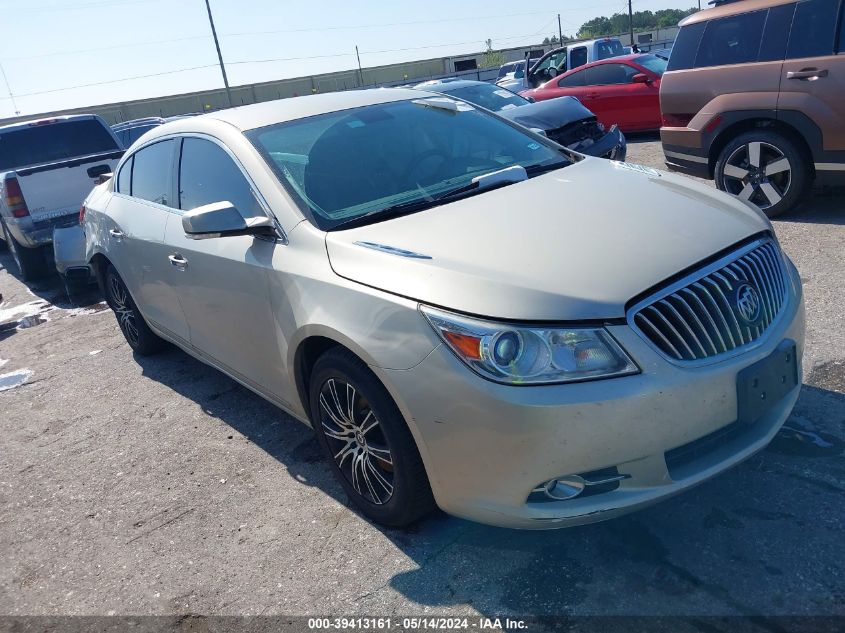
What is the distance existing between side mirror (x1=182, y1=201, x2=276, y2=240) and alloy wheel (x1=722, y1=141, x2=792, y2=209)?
15.6 ft

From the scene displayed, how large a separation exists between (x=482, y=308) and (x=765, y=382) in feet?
3.45

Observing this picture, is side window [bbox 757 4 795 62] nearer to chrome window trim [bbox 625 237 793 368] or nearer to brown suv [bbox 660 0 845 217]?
brown suv [bbox 660 0 845 217]

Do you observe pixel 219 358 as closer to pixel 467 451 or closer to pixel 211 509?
pixel 211 509

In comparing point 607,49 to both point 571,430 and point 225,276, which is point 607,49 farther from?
point 571,430

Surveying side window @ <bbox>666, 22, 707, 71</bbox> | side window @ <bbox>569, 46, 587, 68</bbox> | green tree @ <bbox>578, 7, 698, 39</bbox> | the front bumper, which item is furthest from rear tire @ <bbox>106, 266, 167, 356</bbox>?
green tree @ <bbox>578, 7, 698, 39</bbox>

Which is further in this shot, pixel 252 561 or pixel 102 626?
pixel 252 561

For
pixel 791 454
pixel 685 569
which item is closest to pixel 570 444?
pixel 685 569

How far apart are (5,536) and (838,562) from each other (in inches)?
147

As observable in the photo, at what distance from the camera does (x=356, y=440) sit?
3002 millimetres

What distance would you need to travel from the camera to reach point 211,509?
3500 mm

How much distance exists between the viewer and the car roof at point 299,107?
379 cm

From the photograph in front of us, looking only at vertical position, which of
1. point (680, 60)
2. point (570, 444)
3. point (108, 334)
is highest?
point (680, 60)

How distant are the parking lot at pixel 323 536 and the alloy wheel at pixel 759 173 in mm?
1849

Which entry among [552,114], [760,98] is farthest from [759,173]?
[552,114]
